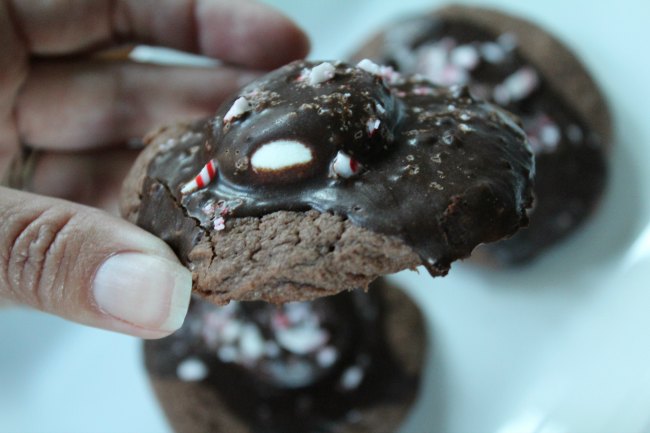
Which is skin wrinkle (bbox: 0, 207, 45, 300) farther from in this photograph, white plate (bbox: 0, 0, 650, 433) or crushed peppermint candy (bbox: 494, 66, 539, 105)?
crushed peppermint candy (bbox: 494, 66, 539, 105)

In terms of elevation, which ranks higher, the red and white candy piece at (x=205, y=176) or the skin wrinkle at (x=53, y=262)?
the red and white candy piece at (x=205, y=176)

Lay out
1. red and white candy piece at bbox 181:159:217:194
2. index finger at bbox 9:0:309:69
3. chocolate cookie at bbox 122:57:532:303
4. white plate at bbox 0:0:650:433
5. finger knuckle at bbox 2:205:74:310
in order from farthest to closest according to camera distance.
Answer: index finger at bbox 9:0:309:69 < white plate at bbox 0:0:650:433 < finger knuckle at bbox 2:205:74:310 < red and white candy piece at bbox 181:159:217:194 < chocolate cookie at bbox 122:57:532:303

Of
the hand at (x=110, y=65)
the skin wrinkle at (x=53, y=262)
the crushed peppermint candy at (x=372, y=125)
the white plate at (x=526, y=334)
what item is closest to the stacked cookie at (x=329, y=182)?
the crushed peppermint candy at (x=372, y=125)

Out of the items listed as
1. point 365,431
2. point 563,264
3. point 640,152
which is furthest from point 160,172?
point 640,152

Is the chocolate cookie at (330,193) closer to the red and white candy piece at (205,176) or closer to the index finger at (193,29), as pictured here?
the red and white candy piece at (205,176)

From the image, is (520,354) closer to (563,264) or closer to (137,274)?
(563,264)

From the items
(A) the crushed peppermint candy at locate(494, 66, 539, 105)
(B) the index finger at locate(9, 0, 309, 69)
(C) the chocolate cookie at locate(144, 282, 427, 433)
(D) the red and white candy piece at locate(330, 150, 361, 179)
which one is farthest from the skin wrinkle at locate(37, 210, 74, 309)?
(A) the crushed peppermint candy at locate(494, 66, 539, 105)
